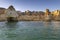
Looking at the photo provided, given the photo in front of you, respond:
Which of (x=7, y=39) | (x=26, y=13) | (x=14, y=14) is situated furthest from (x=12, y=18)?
(x=26, y=13)

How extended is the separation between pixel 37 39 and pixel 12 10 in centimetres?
6251

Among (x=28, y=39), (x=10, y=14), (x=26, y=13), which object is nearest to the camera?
(x=28, y=39)

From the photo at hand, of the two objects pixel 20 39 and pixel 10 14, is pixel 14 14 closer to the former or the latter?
pixel 10 14

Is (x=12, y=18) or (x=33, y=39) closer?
(x=33, y=39)

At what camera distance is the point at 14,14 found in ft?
256

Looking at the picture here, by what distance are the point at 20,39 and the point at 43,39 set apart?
9.60 feet

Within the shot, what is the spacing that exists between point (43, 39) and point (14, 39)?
3.71 meters

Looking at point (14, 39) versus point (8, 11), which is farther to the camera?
point (8, 11)

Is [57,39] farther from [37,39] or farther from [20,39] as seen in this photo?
[20,39]

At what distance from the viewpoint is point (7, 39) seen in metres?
18.5

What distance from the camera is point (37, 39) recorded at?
18203 mm

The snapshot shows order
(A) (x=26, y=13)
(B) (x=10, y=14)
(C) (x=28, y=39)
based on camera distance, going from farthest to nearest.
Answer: (A) (x=26, y=13)
(B) (x=10, y=14)
(C) (x=28, y=39)

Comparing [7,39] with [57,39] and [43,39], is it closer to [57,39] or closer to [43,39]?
[43,39]

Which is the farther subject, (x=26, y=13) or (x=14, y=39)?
(x=26, y=13)
